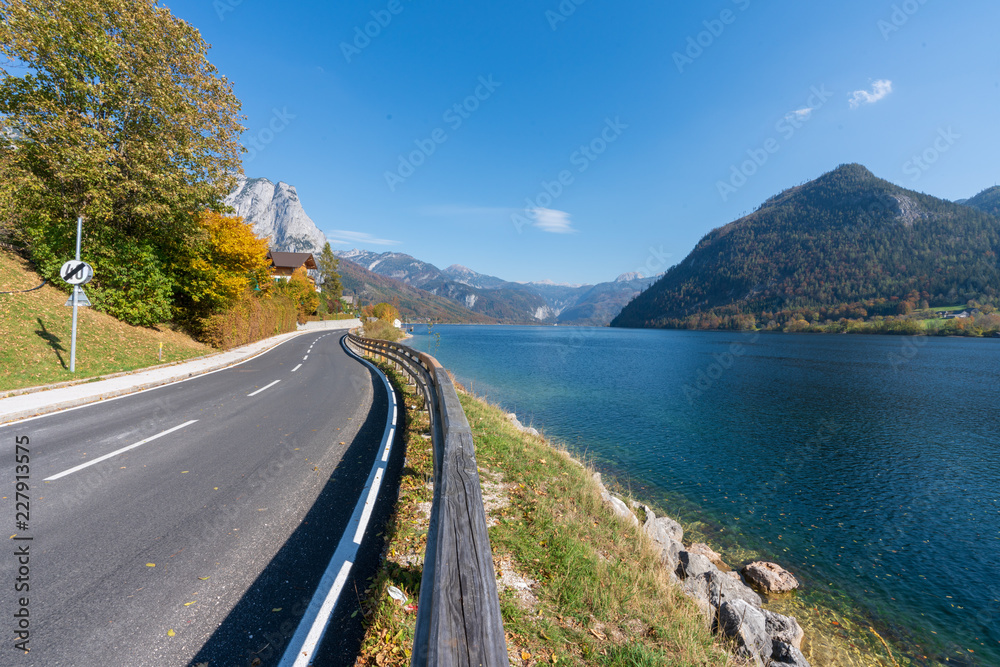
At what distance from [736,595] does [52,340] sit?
20.9m

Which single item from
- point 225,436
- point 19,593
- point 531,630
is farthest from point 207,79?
point 531,630

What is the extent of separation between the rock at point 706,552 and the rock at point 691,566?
1666 mm

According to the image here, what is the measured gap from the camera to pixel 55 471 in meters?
5.49

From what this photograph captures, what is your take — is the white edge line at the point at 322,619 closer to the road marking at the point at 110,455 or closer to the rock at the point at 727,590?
the road marking at the point at 110,455

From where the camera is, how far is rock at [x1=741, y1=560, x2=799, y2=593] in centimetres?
740

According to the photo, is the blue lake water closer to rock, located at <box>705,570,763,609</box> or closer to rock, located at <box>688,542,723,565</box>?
rock, located at <box>688,542,723,565</box>

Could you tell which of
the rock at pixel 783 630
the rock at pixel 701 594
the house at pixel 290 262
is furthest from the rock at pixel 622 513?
the house at pixel 290 262

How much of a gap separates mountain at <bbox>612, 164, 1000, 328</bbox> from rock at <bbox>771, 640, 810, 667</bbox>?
508 ft

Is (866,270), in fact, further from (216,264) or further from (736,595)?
(216,264)

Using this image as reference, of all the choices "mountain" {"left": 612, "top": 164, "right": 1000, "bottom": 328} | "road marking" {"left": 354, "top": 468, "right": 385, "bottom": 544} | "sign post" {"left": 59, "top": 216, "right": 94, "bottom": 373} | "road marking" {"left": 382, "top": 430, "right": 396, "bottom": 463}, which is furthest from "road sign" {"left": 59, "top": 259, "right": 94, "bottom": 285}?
"mountain" {"left": 612, "top": 164, "right": 1000, "bottom": 328}

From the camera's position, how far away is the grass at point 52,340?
1147cm

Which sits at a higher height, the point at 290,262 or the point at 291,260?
the point at 291,260

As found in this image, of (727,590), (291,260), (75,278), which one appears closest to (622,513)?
(727,590)

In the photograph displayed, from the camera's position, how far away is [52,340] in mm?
13398
